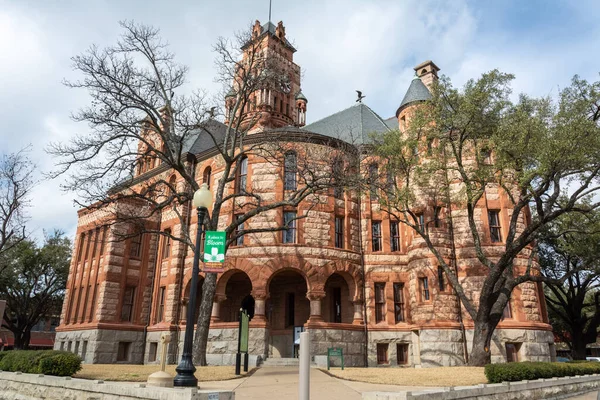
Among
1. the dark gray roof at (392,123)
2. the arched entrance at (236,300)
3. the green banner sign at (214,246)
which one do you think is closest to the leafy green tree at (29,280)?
the arched entrance at (236,300)

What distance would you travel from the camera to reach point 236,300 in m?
28.4

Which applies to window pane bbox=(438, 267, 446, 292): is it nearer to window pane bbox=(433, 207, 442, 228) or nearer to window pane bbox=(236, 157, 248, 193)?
window pane bbox=(433, 207, 442, 228)

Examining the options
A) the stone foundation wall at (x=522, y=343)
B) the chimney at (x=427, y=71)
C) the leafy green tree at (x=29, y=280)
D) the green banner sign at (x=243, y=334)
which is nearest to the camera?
the green banner sign at (x=243, y=334)

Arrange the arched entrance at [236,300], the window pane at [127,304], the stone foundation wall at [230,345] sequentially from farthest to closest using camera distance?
the window pane at [127,304]
the arched entrance at [236,300]
the stone foundation wall at [230,345]

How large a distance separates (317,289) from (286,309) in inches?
191

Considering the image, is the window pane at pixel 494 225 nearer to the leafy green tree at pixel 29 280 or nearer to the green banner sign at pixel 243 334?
the green banner sign at pixel 243 334

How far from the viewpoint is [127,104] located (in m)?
19.3

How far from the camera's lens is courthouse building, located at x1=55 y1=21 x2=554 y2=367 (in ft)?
72.8

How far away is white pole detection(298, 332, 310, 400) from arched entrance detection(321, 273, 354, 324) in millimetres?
20611

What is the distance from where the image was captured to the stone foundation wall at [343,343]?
21.7 meters

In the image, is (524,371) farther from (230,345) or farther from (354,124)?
(354,124)

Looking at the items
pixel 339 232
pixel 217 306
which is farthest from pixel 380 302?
pixel 217 306

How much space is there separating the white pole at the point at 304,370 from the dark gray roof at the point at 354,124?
24919 millimetres

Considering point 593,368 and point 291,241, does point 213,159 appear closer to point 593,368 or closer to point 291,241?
point 291,241
